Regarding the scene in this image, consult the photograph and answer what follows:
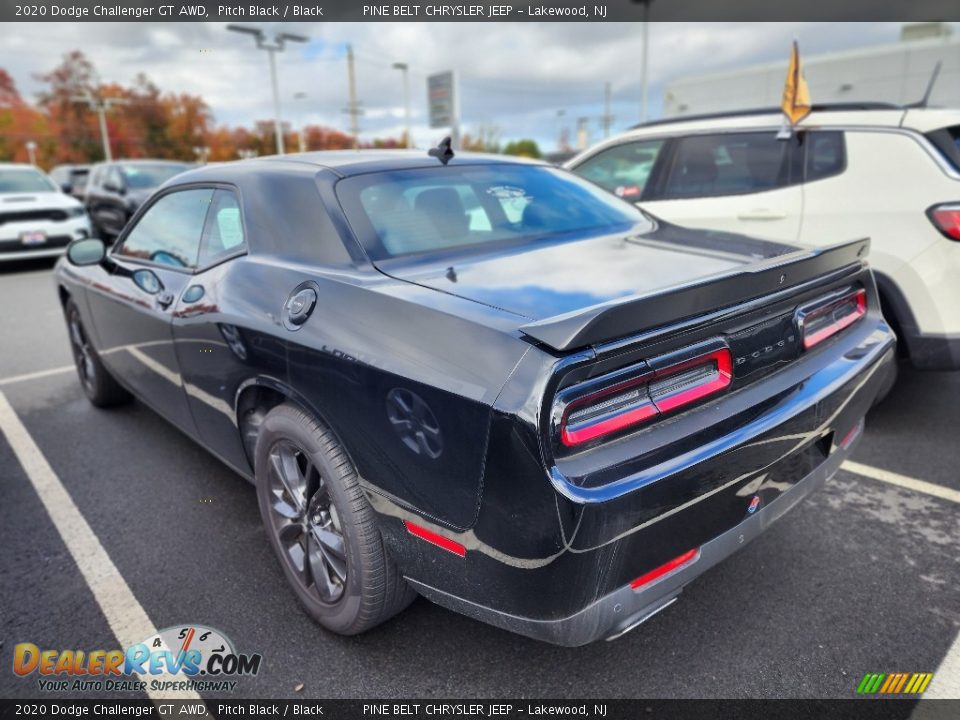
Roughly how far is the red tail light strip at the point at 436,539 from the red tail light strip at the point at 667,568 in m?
0.45

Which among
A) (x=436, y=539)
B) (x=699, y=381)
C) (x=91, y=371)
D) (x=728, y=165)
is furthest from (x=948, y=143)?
(x=91, y=371)

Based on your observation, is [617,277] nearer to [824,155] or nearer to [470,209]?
[470,209]

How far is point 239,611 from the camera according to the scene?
2.37m

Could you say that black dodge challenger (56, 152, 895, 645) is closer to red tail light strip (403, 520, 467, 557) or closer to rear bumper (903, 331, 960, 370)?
red tail light strip (403, 520, 467, 557)

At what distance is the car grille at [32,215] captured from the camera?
10375 millimetres

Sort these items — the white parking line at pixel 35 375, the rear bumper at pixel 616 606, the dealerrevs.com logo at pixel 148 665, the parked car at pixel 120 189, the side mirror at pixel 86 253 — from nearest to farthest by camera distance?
the rear bumper at pixel 616 606, the dealerrevs.com logo at pixel 148 665, the side mirror at pixel 86 253, the white parking line at pixel 35 375, the parked car at pixel 120 189

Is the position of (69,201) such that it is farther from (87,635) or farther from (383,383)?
(383,383)

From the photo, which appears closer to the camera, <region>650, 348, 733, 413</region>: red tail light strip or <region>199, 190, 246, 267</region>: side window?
<region>650, 348, 733, 413</region>: red tail light strip

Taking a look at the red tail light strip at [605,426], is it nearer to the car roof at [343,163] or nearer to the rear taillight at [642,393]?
the rear taillight at [642,393]

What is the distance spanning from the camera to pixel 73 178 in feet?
58.4

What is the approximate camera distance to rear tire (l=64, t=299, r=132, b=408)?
423 cm

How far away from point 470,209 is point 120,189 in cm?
1131

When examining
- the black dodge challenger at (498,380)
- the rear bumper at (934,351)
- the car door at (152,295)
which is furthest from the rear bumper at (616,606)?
the rear bumper at (934,351)

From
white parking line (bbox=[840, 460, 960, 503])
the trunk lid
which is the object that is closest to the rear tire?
the trunk lid
